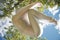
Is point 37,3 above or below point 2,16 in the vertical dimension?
above

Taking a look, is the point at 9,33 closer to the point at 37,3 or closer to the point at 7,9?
the point at 7,9

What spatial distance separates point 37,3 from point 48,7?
105 mm

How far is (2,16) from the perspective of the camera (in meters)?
1.78

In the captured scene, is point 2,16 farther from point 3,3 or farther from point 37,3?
point 37,3

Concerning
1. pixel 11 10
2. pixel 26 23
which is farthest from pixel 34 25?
pixel 11 10

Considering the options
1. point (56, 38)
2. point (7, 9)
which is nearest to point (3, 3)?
point (7, 9)

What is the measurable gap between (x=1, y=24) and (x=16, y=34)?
0.15 m

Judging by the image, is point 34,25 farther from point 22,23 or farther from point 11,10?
point 11,10

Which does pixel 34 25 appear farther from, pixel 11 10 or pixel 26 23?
pixel 11 10

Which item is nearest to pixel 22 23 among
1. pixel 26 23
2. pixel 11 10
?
pixel 26 23

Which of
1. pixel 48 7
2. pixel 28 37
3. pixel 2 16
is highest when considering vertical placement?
pixel 48 7

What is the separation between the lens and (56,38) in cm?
184

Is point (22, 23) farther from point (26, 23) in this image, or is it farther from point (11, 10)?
point (11, 10)

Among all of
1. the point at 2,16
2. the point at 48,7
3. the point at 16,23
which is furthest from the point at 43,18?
the point at 2,16
